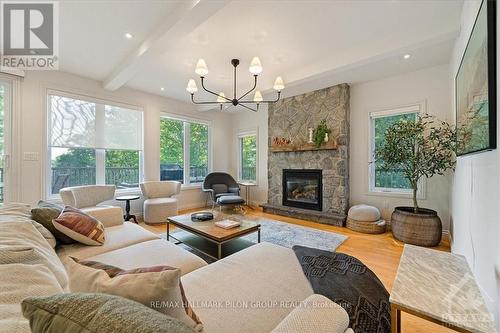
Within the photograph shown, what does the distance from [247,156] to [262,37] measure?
3613 millimetres

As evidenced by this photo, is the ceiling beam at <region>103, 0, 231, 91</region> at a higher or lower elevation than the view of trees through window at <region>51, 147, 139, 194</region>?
higher

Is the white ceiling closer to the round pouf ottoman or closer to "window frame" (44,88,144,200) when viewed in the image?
"window frame" (44,88,144,200)

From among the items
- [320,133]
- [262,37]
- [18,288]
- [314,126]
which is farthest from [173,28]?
[314,126]

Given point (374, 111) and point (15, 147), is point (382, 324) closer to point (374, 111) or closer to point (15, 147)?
point (374, 111)

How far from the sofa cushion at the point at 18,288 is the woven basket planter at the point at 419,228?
3.52 m

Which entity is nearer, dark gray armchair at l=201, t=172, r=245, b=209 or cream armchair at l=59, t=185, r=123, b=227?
cream armchair at l=59, t=185, r=123, b=227

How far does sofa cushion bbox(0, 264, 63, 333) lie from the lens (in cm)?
58

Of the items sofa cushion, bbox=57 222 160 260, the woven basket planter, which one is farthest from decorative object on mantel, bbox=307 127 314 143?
sofa cushion, bbox=57 222 160 260

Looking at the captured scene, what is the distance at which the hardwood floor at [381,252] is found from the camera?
1.55 m

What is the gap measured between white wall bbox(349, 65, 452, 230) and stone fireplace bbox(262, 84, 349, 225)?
7.2 inches

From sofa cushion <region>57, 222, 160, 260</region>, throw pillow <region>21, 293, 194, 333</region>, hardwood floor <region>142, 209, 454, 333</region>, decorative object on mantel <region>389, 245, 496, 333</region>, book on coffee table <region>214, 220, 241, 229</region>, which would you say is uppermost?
throw pillow <region>21, 293, 194, 333</region>

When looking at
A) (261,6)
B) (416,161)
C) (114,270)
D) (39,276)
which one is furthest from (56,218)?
(416,161)

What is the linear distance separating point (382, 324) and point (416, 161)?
2.47 meters

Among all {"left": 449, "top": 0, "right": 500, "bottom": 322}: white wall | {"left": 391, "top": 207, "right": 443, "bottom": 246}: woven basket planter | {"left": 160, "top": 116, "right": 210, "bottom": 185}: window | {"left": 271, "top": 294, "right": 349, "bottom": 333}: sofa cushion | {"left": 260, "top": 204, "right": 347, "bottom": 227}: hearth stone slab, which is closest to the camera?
{"left": 271, "top": 294, "right": 349, "bottom": 333}: sofa cushion
